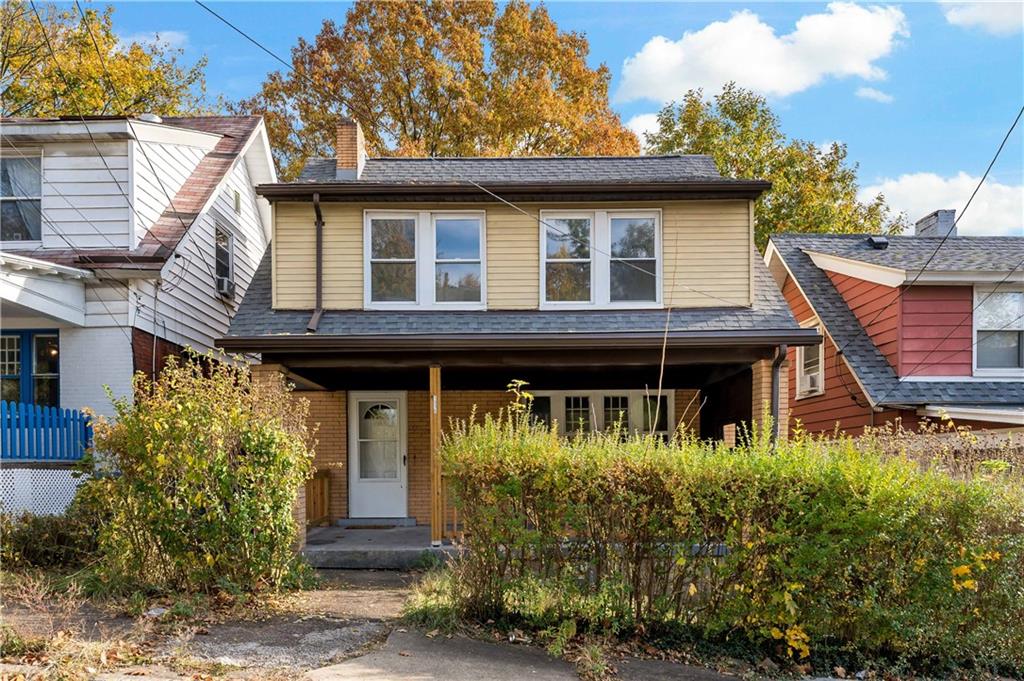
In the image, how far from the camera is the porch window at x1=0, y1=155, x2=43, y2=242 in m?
12.5

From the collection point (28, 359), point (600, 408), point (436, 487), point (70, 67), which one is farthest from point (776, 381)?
point (70, 67)

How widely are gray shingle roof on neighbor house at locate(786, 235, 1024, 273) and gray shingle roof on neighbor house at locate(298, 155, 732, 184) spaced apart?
12.0ft

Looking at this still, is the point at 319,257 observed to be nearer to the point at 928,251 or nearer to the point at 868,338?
the point at 868,338

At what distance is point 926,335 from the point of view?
1384 cm

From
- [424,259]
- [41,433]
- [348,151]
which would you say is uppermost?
[348,151]

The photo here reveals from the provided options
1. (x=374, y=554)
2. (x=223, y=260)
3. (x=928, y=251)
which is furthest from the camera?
(x=223, y=260)

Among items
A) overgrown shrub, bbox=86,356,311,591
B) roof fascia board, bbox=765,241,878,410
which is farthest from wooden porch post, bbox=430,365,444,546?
roof fascia board, bbox=765,241,878,410

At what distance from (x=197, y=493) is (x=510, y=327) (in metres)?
5.31


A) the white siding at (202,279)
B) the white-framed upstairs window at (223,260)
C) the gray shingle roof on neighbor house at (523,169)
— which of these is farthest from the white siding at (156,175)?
the gray shingle roof on neighbor house at (523,169)

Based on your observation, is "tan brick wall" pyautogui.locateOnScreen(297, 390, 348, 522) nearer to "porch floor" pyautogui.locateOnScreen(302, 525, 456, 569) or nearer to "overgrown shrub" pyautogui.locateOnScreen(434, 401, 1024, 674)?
"porch floor" pyautogui.locateOnScreen(302, 525, 456, 569)

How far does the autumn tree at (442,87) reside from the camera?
78.3 ft

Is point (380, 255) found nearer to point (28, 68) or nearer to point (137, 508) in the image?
point (137, 508)

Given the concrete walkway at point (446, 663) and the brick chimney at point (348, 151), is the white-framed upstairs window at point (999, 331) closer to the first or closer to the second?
the brick chimney at point (348, 151)

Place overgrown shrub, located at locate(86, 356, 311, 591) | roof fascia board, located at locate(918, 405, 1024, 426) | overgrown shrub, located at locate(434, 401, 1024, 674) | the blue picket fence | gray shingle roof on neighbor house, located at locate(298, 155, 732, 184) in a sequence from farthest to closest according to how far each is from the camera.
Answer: gray shingle roof on neighbor house, located at locate(298, 155, 732, 184)
roof fascia board, located at locate(918, 405, 1024, 426)
the blue picket fence
overgrown shrub, located at locate(86, 356, 311, 591)
overgrown shrub, located at locate(434, 401, 1024, 674)
